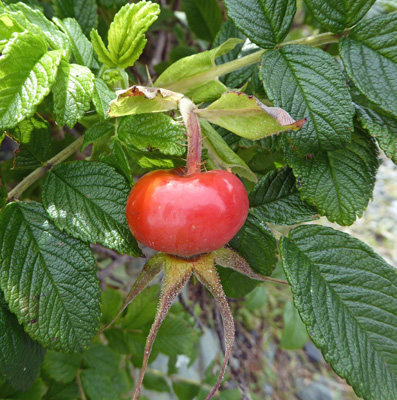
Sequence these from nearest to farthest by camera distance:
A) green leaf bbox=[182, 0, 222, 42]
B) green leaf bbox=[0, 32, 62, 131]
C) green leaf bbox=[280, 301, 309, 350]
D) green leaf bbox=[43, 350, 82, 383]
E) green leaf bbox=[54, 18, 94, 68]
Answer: green leaf bbox=[0, 32, 62, 131] < green leaf bbox=[54, 18, 94, 68] < green leaf bbox=[43, 350, 82, 383] < green leaf bbox=[182, 0, 222, 42] < green leaf bbox=[280, 301, 309, 350]

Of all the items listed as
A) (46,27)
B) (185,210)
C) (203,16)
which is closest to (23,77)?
(46,27)

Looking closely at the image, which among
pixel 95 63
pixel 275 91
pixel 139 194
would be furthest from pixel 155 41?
pixel 139 194

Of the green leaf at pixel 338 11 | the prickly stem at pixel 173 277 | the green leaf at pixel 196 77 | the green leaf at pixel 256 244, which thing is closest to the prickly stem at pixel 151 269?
the prickly stem at pixel 173 277

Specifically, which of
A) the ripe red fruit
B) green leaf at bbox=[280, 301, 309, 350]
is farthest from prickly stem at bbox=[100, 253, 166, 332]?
green leaf at bbox=[280, 301, 309, 350]

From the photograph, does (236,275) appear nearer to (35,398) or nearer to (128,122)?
(128,122)

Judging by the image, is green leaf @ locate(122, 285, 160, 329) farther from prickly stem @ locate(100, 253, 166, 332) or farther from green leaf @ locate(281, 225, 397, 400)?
green leaf @ locate(281, 225, 397, 400)

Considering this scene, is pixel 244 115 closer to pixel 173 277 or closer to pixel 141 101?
pixel 141 101

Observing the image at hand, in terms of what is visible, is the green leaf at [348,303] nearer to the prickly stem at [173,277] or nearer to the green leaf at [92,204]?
the prickly stem at [173,277]
